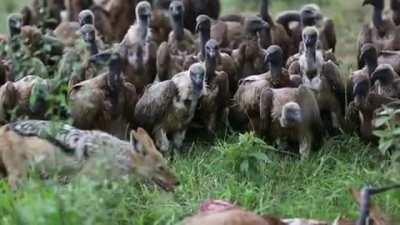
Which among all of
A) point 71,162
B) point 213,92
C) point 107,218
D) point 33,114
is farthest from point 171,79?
point 107,218

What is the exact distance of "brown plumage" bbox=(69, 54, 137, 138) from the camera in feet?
27.9

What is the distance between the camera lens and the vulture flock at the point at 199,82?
27.9ft

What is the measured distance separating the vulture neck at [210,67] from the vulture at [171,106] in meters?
0.19

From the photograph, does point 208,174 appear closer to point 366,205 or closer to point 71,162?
point 71,162

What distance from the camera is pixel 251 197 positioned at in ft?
24.9

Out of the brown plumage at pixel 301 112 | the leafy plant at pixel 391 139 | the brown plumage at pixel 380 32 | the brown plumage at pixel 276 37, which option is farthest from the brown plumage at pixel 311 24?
the leafy plant at pixel 391 139

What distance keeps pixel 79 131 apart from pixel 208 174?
2.98 feet

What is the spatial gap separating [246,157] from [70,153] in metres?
1.12

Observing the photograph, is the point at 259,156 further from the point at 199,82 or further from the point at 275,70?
the point at 275,70

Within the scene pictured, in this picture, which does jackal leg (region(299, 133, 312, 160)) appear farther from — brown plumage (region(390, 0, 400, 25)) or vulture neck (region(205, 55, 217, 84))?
brown plumage (region(390, 0, 400, 25))

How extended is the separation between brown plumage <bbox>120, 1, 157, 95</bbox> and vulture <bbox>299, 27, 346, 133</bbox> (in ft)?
3.86

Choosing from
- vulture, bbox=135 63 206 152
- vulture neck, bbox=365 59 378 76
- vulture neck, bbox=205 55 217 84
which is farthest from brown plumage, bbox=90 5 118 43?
vulture neck, bbox=365 59 378 76

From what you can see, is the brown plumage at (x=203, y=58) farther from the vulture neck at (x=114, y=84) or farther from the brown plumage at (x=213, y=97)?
the vulture neck at (x=114, y=84)

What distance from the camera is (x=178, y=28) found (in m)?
9.87
